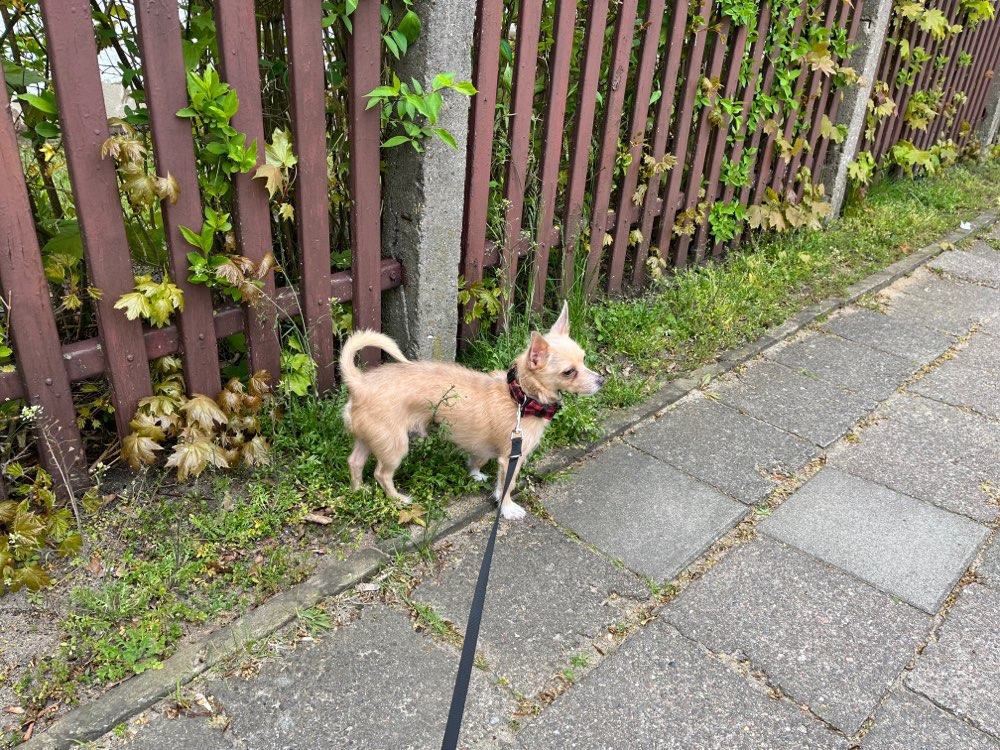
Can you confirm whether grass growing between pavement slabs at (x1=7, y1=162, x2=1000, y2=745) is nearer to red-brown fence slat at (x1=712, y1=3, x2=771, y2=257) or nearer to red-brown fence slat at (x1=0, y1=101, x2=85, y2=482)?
red-brown fence slat at (x1=0, y1=101, x2=85, y2=482)

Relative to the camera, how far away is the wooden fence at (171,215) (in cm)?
241

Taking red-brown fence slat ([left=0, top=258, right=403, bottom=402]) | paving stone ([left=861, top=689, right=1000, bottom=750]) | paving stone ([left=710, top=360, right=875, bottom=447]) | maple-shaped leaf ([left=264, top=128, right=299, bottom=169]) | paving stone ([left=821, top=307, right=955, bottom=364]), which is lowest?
paving stone ([left=861, top=689, right=1000, bottom=750])

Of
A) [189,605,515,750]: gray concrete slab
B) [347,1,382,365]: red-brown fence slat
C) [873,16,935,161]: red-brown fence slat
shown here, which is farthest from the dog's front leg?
[873,16,935,161]: red-brown fence slat

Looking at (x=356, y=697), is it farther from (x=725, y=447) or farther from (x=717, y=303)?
(x=717, y=303)

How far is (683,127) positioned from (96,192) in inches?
140

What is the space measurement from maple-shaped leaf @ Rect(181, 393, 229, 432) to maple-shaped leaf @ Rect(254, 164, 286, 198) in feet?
2.91

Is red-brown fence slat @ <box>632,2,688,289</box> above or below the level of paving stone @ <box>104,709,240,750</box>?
above

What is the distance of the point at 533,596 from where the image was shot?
2.74 meters

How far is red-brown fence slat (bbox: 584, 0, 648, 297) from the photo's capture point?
4008mm

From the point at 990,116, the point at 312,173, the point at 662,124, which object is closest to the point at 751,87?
the point at 662,124

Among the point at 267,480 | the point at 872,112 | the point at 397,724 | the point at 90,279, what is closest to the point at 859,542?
the point at 397,724

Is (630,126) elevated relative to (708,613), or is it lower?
elevated

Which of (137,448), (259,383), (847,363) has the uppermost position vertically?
(259,383)

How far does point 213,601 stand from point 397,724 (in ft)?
2.64
